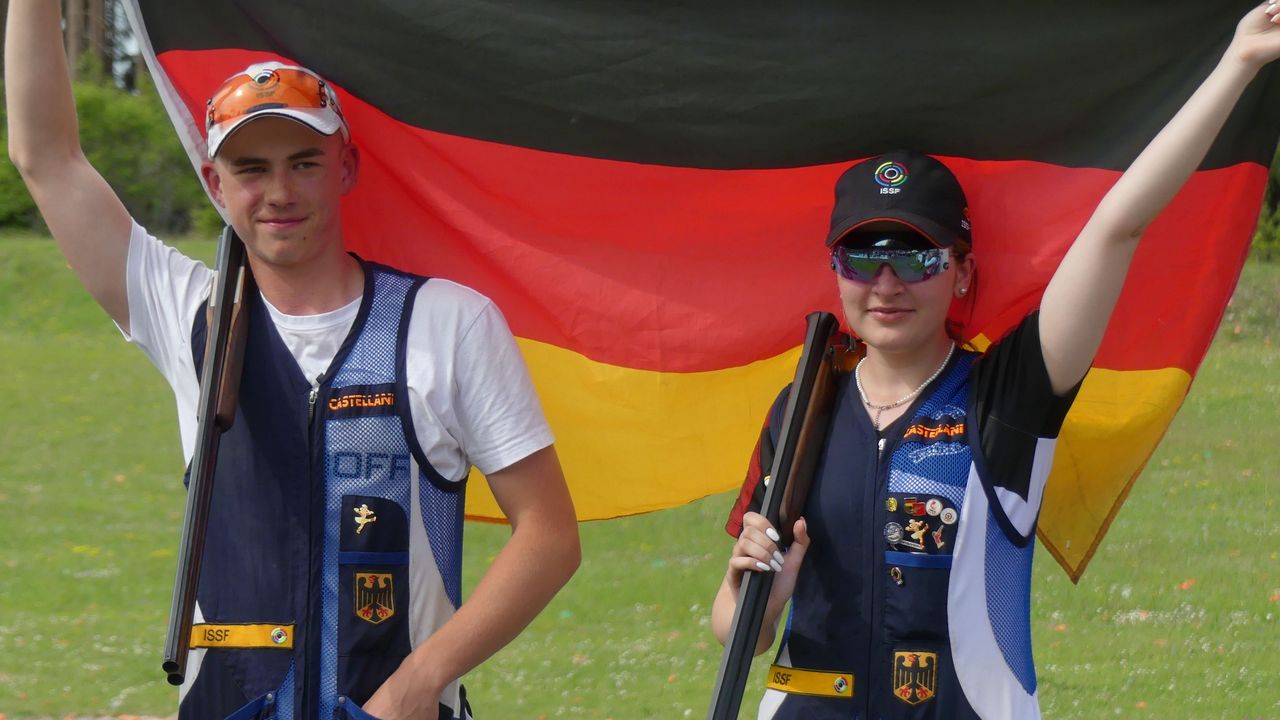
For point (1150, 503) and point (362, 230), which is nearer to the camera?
point (362, 230)

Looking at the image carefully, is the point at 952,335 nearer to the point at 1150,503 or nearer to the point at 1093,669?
the point at 1093,669

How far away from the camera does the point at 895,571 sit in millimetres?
3723

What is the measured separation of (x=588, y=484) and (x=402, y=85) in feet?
4.00

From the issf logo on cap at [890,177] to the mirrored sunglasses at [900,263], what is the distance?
0.51 feet

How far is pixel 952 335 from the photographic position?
13.1 ft

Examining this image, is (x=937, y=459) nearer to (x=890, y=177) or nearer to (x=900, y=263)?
(x=900, y=263)

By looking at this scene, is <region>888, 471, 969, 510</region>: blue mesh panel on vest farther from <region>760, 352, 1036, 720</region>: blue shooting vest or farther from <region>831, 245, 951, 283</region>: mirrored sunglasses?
<region>831, 245, 951, 283</region>: mirrored sunglasses

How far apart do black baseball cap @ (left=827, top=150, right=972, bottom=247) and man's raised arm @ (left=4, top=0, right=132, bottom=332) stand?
1.69 meters

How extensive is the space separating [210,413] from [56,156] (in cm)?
77

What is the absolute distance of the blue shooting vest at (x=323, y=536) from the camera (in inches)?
151

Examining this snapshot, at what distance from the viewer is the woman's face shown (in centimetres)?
377

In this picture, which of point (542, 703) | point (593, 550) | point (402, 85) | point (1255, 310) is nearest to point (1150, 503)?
point (593, 550)

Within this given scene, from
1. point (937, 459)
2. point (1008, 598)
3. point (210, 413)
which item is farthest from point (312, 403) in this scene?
point (1008, 598)

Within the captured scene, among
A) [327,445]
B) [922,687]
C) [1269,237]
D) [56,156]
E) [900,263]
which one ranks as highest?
[1269,237]
